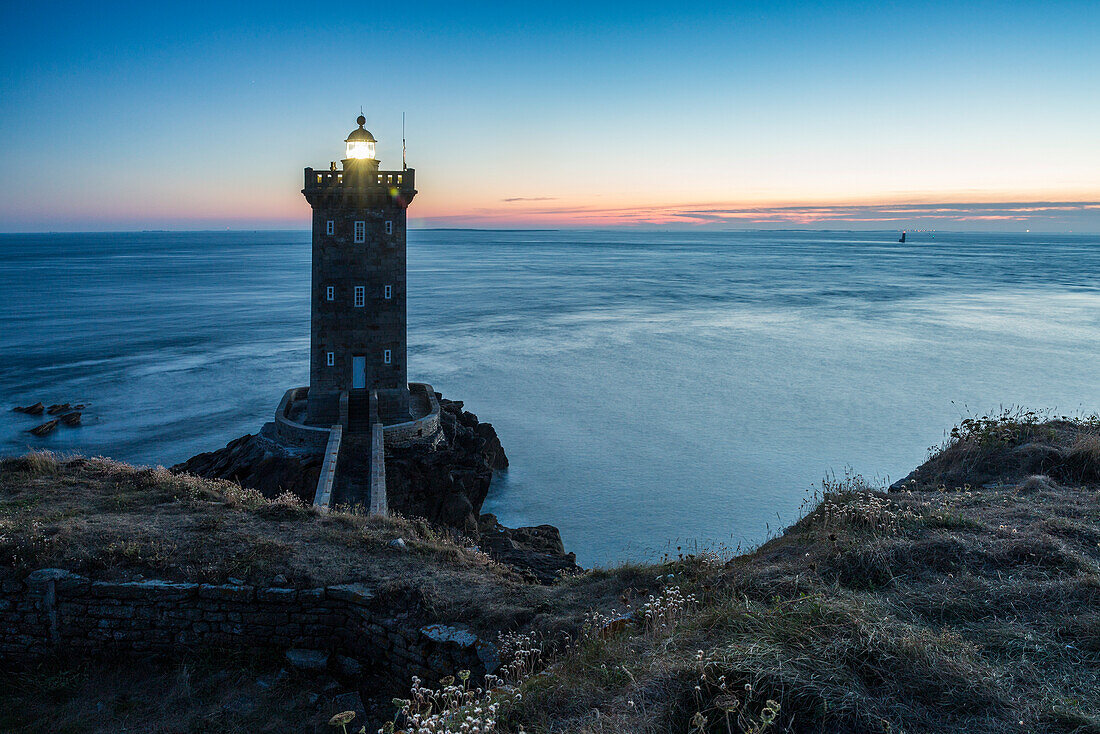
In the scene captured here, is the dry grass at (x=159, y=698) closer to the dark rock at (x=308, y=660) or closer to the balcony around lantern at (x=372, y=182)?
the dark rock at (x=308, y=660)

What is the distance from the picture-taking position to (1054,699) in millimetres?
3596

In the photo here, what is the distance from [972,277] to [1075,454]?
281 feet

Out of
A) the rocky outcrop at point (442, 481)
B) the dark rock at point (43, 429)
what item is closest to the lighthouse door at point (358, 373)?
the rocky outcrop at point (442, 481)

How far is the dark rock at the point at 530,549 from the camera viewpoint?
1175cm

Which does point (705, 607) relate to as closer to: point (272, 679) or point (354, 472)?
point (272, 679)

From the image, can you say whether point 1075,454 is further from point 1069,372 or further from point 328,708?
point 1069,372

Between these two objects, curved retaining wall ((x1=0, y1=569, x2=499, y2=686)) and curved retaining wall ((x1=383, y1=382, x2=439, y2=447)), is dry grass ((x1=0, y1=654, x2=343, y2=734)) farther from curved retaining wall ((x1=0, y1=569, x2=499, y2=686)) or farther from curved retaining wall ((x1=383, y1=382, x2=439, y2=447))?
curved retaining wall ((x1=383, y1=382, x2=439, y2=447))

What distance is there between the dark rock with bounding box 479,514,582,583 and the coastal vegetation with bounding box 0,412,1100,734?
374 cm

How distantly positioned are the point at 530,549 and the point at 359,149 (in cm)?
1086

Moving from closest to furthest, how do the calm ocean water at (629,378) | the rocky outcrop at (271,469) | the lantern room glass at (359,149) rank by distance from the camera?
the rocky outcrop at (271,469)
the lantern room glass at (359,149)
the calm ocean water at (629,378)

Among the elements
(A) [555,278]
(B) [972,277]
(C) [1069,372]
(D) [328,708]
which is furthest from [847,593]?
(B) [972,277]

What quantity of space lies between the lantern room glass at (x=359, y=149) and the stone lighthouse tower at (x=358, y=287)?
0.08ft

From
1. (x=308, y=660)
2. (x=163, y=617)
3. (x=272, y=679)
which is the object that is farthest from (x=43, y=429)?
(x=308, y=660)

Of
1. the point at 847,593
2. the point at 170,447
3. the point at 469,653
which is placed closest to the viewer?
the point at 847,593
